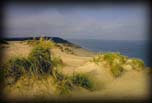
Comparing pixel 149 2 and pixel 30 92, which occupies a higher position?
pixel 149 2

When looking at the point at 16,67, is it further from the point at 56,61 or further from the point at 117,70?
the point at 117,70

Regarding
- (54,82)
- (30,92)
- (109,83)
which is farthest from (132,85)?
(30,92)

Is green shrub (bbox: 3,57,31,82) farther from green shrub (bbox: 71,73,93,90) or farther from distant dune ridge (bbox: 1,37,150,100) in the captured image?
green shrub (bbox: 71,73,93,90)

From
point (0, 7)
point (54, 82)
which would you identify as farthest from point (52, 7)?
point (54, 82)

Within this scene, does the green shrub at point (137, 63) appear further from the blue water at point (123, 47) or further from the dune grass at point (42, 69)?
the dune grass at point (42, 69)

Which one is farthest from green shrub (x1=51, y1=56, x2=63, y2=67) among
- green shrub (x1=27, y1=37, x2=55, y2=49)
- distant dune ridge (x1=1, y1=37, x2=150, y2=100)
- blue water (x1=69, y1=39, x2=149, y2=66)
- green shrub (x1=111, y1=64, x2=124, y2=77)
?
green shrub (x1=111, y1=64, x2=124, y2=77)

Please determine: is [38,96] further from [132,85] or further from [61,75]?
[132,85]

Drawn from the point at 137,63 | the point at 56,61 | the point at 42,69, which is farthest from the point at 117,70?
the point at 42,69

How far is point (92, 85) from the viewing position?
3.15 m

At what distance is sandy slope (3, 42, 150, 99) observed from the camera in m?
3.13

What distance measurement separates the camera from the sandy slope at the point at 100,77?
10.3 feet

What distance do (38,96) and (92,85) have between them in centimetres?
50

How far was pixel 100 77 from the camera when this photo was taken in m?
3.16

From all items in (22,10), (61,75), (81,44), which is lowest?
(61,75)
